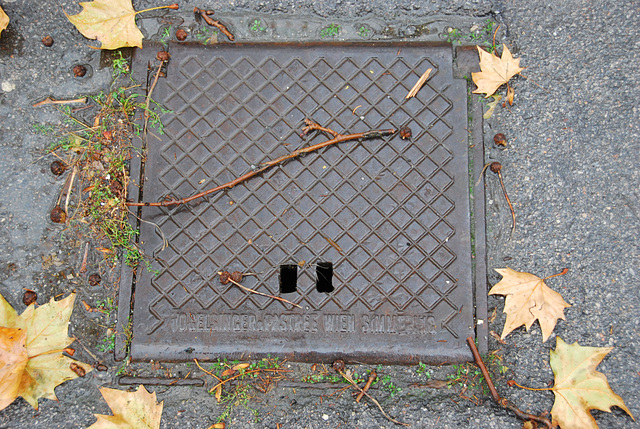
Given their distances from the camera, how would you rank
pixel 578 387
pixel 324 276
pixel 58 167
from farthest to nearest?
pixel 58 167, pixel 324 276, pixel 578 387

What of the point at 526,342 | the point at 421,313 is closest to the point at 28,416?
the point at 421,313

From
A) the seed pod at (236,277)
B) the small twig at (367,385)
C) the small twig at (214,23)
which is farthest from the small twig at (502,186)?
the small twig at (214,23)

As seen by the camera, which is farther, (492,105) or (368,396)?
(492,105)

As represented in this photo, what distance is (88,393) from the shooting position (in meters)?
2.19

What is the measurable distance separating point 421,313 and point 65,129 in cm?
232

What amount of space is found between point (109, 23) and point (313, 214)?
166 centimetres

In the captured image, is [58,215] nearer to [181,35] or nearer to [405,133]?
[181,35]

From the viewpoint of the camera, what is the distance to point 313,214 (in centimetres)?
222

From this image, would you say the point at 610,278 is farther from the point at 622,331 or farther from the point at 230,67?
the point at 230,67

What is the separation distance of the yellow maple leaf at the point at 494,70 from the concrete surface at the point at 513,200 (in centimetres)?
8

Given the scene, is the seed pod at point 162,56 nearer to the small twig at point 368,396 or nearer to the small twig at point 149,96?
the small twig at point 149,96

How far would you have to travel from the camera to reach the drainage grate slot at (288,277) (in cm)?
220

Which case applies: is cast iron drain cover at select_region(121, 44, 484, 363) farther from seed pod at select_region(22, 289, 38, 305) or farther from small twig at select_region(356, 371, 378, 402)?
seed pod at select_region(22, 289, 38, 305)

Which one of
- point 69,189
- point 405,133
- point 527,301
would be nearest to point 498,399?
point 527,301
